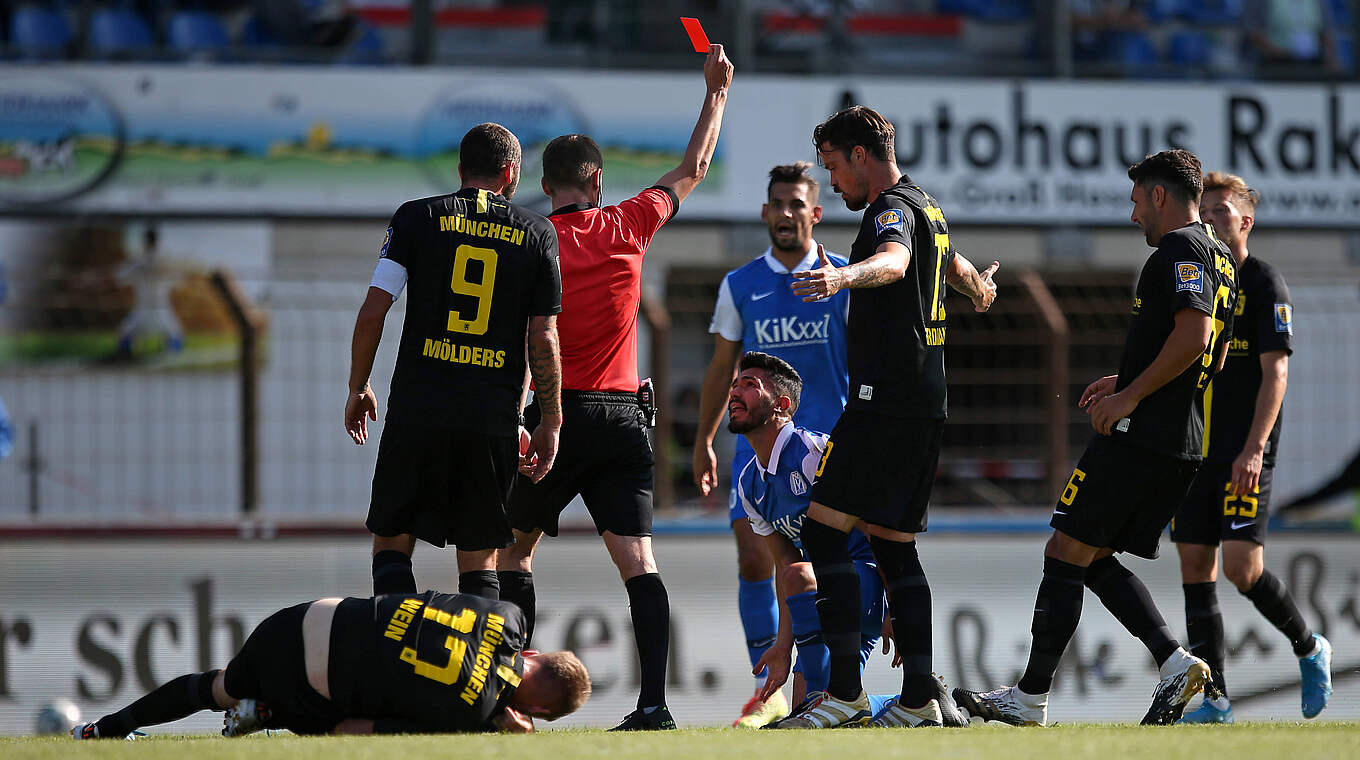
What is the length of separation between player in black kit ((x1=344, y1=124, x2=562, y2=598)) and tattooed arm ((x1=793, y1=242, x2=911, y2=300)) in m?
0.95

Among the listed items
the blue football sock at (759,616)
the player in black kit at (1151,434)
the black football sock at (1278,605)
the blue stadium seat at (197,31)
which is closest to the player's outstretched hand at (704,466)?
the blue football sock at (759,616)

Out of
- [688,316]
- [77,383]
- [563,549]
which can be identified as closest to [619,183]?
[688,316]

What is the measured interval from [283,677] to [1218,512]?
11.8ft

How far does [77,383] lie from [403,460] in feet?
20.7

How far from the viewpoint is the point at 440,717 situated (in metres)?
4.26

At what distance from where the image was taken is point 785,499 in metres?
5.30

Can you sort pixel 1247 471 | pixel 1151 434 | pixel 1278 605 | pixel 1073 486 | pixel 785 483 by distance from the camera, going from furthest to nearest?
1. pixel 1278 605
2. pixel 1247 471
3. pixel 785 483
4. pixel 1073 486
5. pixel 1151 434

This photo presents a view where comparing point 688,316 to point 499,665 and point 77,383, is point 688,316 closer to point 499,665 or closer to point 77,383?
point 77,383

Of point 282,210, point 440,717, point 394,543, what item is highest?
point 282,210

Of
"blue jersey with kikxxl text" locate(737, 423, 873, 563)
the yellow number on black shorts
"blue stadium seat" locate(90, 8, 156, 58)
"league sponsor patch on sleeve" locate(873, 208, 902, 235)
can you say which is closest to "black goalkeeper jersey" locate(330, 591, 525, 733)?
"blue jersey with kikxxl text" locate(737, 423, 873, 563)

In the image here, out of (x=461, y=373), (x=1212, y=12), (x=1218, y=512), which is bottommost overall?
(x=1218, y=512)

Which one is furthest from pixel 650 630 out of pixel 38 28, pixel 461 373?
pixel 38 28

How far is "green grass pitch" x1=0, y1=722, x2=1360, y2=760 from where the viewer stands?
3561 mm

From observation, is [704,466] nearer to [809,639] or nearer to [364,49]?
[809,639]
